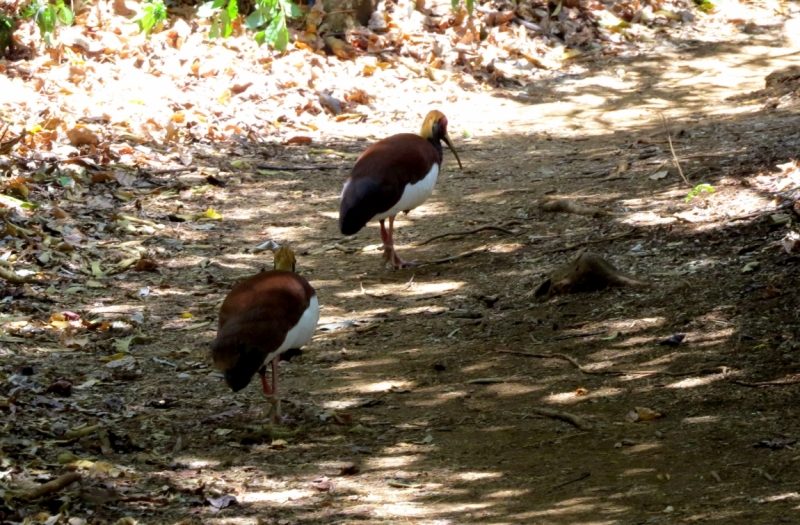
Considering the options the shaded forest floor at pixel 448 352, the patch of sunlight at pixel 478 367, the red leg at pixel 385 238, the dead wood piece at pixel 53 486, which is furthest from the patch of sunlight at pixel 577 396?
the red leg at pixel 385 238

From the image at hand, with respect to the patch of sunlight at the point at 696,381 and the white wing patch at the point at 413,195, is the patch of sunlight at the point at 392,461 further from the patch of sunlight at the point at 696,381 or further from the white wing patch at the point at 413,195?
the white wing patch at the point at 413,195

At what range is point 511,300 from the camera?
22.3ft

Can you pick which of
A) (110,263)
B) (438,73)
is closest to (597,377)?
(110,263)

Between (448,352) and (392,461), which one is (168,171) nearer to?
(448,352)

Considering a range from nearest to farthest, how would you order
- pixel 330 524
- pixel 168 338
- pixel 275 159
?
pixel 330 524 < pixel 168 338 < pixel 275 159

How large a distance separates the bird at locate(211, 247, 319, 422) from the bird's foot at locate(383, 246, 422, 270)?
7.62 feet

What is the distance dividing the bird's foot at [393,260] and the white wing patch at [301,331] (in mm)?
2329

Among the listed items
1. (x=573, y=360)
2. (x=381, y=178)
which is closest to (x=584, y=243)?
(x=381, y=178)

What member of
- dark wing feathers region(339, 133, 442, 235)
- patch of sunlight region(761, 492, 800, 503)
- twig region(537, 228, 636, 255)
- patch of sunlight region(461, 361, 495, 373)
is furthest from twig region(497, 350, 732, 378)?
dark wing feathers region(339, 133, 442, 235)

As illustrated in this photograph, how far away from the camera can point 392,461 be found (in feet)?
15.5

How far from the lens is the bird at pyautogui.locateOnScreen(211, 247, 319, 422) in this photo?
4758 mm

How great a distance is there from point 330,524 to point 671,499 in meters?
1.37

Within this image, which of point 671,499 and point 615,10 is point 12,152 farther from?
point 615,10

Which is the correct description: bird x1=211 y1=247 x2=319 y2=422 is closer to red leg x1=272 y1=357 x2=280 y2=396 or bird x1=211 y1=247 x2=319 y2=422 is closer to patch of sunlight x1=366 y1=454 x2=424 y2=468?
red leg x1=272 y1=357 x2=280 y2=396
